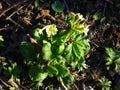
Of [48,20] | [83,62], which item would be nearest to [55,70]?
[83,62]

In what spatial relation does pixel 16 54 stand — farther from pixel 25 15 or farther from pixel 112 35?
pixel 112 35

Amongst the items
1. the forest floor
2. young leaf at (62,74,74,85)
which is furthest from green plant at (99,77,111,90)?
young leaf at (62,74,74,85)

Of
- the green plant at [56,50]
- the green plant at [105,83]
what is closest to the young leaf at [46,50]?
the green plant at [56,50]

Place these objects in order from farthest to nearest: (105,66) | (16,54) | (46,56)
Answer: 1. (105,66)
2. (16,54)
3. (46,56)

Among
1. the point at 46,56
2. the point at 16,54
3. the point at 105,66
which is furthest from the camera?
the point at 105,66

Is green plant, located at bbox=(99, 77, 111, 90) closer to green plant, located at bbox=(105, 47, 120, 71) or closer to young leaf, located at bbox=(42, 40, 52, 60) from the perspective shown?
green plant, located at bbox=(105, 47, 120, 71)

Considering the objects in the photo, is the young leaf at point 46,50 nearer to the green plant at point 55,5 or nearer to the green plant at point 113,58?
the green plant at point 55,5
